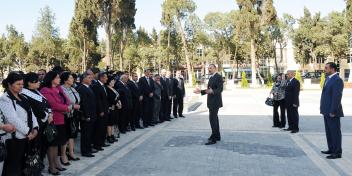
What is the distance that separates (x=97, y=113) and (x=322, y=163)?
14.4 ft

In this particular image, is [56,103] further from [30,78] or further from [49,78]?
[30,78]

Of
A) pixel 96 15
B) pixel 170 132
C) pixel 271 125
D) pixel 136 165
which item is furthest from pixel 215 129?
pixel 96 15

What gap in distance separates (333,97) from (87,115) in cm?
458

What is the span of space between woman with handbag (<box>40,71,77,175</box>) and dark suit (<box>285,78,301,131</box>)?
257 inches

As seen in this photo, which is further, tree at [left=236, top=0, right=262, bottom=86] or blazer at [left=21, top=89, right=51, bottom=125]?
tree at [left=236, top=0, right=262, bottom=86]

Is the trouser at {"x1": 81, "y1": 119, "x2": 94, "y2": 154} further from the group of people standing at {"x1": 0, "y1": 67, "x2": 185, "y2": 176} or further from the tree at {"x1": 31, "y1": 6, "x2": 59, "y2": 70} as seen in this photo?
the tree at {"x1": 31, "y1": 6, "x2": 59, "y2": 70}

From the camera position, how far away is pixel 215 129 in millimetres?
9969

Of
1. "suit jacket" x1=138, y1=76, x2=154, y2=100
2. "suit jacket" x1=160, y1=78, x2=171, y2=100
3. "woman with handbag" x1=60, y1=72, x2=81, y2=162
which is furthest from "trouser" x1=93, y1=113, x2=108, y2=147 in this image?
"suit jacket" x1=160, y1=78, x2=171, y2=100

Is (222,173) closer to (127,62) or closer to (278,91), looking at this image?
(278,91)

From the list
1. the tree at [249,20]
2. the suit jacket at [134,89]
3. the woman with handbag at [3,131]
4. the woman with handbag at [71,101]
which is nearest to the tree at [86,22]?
the tree at [249,20]

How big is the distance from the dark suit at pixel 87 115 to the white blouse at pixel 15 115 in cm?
256

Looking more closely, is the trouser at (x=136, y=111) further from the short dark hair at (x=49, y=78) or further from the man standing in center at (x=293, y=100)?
the short dark hair at (x=49, y=78)

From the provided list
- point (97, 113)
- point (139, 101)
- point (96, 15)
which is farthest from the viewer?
point (96, 15)

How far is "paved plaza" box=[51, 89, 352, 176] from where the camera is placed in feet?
23.4
